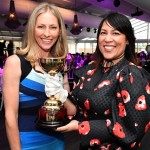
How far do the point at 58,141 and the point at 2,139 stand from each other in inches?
87.4

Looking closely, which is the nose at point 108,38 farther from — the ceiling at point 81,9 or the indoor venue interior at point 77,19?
the ceiling at point 81,9

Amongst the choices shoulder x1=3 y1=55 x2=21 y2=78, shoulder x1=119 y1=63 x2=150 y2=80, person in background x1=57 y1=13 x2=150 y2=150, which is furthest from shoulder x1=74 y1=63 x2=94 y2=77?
shoulder x1=3 y1=55 x2=21 y2=78

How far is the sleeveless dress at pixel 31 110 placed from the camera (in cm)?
122

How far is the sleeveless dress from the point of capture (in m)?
1.22

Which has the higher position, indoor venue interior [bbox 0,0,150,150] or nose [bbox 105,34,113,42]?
indoor venue interior [bbox 0,0,150,150]

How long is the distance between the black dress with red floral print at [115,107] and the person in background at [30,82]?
144mm

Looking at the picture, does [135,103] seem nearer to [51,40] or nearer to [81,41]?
[51,40]

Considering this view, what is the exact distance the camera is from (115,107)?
1163 millimetres

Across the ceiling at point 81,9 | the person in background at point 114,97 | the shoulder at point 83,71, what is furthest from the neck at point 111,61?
the ceiling at point 81,9

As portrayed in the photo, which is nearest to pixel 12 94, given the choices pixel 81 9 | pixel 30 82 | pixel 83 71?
pixel 30 82

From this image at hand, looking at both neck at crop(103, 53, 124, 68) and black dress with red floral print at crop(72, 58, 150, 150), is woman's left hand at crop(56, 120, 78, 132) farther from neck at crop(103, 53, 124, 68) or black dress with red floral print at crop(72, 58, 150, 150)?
neck at crop(103, 53, 124, 68)

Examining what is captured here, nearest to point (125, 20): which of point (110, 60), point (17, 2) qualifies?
point (110, 60)

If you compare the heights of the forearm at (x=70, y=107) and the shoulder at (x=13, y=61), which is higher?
the shoulder at (x=13, y=61)

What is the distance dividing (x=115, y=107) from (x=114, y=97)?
0.05 meters
